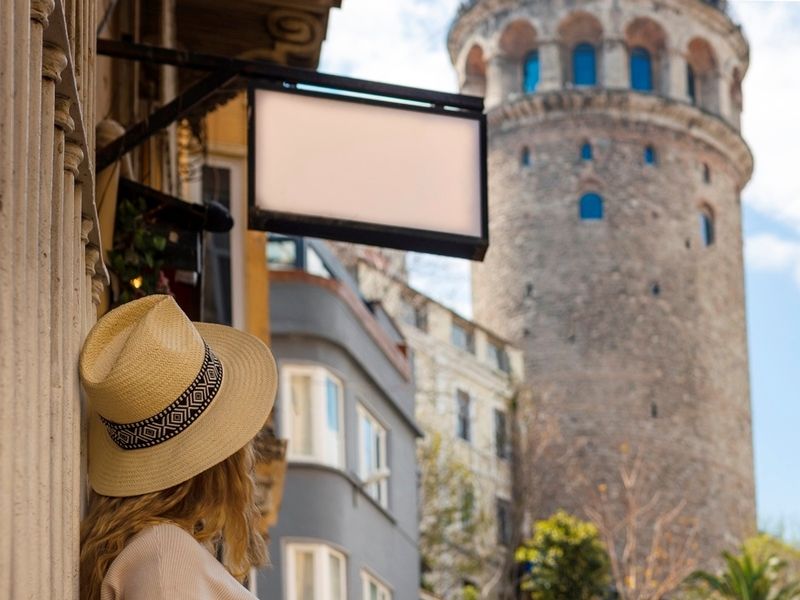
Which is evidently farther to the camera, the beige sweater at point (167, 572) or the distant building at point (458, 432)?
the distant building at point (458, 432)

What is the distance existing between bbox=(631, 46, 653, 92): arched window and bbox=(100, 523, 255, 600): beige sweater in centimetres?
5990

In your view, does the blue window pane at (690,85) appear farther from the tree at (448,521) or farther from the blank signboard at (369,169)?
the blank signboard at (369,169)

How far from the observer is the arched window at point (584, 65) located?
6300 centimetres

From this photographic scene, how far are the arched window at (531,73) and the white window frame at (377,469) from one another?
39414mm

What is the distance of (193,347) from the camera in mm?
3898

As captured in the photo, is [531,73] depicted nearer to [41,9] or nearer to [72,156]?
[72,156]

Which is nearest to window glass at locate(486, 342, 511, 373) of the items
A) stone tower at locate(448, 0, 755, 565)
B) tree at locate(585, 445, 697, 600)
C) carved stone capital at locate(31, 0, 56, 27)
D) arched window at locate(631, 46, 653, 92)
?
stone tower at locate(448, 0, 755, 565)

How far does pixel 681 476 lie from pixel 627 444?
1.72 metres

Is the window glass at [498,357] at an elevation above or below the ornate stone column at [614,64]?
below

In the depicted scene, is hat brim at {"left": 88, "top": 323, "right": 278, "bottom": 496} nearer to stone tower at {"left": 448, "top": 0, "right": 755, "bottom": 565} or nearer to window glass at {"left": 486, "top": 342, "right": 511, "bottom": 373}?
window glass at {"left": 486, "top": 342, "right": 511, "bottom": 373}

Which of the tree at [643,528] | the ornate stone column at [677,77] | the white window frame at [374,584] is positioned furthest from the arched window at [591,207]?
the white window frame at [374,584]

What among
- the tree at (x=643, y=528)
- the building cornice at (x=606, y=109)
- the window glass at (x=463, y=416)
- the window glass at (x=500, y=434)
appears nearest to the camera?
the window glass at (x=463, y=416)

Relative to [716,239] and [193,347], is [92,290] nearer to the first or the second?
[193,347]

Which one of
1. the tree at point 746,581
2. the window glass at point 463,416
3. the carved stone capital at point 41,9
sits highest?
the window glass at point 463,416
